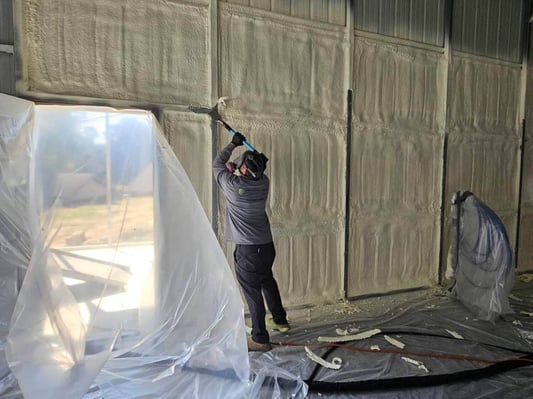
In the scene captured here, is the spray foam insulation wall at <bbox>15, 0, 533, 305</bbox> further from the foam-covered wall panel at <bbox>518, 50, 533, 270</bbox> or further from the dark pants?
the dark pants

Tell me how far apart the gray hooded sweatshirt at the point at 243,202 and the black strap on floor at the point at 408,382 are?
1.01 m

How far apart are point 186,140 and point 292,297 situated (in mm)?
1635

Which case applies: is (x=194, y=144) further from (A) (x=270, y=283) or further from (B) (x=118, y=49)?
(A) (x=270, y=283)

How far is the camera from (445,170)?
14.5ft

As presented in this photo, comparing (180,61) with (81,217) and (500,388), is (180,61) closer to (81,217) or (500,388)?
(81,217)

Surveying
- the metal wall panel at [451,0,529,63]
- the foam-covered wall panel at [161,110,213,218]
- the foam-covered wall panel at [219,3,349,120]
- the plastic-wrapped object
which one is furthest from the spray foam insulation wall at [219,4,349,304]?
the metal wall panel at [451,0,529,63]

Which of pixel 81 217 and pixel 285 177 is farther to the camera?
pixel 285 177

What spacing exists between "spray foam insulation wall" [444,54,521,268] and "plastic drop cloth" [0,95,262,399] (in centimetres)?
319

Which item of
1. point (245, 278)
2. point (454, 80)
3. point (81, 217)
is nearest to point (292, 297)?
point (245, 278)

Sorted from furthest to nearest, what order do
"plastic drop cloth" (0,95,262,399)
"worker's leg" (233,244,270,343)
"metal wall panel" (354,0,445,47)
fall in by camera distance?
1. "metal wall panel" (354,0,445,47)
2. "worker's leg" (233,244,270,343)
3. "plastic drop cloth" (0,95,262,399)

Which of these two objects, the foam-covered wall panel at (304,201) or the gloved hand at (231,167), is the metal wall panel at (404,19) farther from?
the gloved hand at (231,167)

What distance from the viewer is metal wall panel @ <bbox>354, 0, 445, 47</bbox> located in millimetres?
3824

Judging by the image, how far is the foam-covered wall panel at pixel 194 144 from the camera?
9.93ft

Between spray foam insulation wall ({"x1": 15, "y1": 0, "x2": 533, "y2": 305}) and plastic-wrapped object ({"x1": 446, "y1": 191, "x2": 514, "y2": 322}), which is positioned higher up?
spray foam insulation wall ({"x1": 15, "y1": 0, "x2": 533, "y2": 305})
